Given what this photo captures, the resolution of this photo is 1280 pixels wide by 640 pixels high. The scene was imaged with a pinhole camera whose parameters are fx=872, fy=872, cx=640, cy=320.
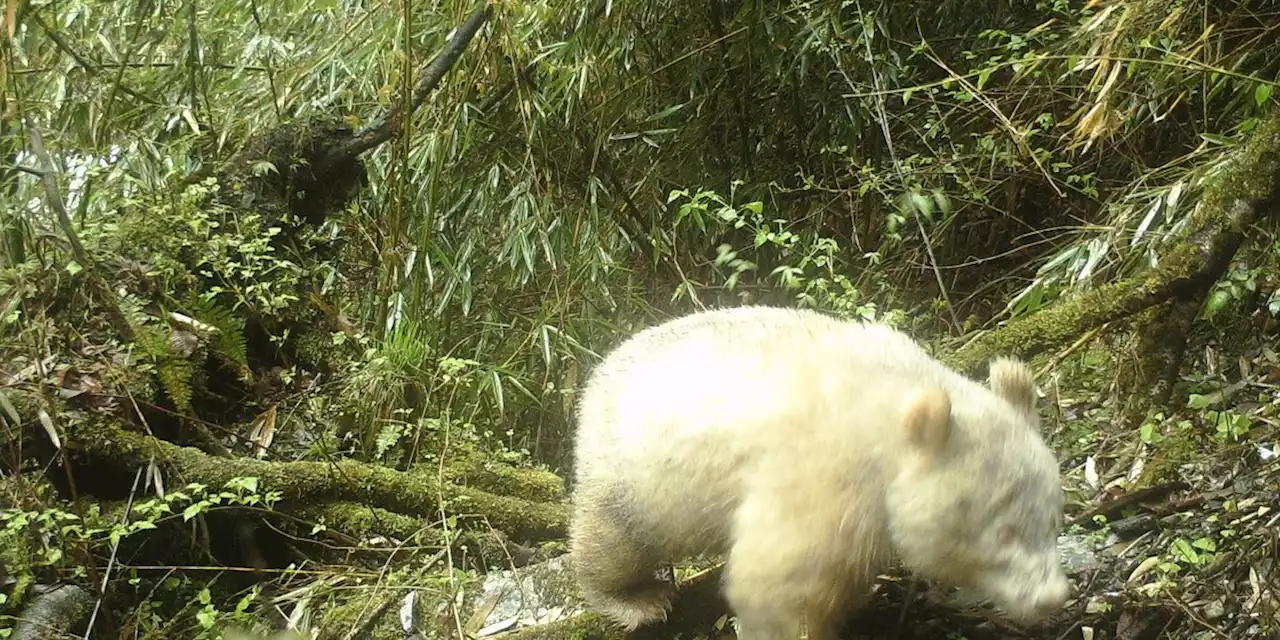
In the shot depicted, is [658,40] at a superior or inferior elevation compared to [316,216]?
superior

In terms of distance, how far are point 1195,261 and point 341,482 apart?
9.57 feet

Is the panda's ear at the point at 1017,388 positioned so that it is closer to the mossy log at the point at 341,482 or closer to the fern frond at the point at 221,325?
the mossy log at the point at 341,482

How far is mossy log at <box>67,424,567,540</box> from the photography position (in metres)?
2.90

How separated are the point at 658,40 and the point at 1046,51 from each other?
184 cm

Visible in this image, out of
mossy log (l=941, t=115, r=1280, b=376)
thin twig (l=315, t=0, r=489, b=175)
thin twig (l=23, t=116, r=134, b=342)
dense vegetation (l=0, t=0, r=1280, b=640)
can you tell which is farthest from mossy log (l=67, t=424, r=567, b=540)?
mossy log (l=941, t=115, r=1280, b=376)

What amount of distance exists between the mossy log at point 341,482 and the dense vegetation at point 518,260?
0.04 ft

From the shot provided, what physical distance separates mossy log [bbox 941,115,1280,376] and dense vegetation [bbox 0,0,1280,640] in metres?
0.01

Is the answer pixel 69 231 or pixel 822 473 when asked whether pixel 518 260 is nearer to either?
pixel 69 231

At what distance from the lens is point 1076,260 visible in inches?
132

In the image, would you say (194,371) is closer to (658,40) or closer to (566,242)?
(566,242)

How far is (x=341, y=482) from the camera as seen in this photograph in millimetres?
3133

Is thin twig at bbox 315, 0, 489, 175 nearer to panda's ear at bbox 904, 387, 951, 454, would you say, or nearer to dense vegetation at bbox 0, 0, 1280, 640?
dense vegetation at bbox 0, 0, 1280, 640

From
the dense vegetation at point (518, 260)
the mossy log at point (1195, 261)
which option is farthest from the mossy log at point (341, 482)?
the mossy log at point (1195, 261)

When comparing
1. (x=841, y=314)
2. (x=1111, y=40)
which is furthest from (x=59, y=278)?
(x=1111, y=40)
